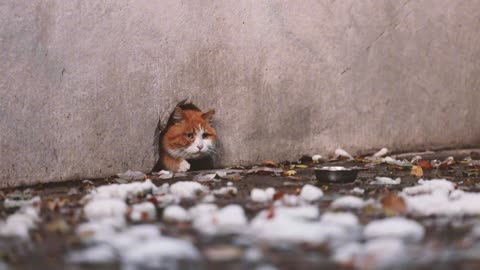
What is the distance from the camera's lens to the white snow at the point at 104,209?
3.12 m

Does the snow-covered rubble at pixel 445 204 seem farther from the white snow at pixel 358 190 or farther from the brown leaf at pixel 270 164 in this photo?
the brown leaf at pixel 270 164

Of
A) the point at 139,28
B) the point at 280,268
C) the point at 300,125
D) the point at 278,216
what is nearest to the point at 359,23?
the point at 300,125

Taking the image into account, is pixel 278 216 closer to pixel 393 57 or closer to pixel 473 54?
pixel 393 57

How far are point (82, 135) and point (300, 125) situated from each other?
6.61 feet

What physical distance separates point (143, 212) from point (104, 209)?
162mm

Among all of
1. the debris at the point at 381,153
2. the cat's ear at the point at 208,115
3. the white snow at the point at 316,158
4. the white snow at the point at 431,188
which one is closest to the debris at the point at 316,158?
the white snow at the point at 316,158

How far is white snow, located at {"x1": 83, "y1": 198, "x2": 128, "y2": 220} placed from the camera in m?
3.12

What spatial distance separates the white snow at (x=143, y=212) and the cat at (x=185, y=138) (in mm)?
1991

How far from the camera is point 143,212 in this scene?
3158 millimetres

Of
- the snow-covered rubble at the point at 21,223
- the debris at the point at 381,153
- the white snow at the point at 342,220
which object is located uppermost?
the snow-covered rubble at the point at 21,223

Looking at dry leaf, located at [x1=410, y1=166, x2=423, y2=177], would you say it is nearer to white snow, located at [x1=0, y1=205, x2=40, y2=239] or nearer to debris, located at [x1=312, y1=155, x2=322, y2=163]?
debris, located at [x1=312, y1=155, x2=322, y2=163]

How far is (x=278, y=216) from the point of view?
2826mm

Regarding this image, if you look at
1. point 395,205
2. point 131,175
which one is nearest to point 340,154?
point 131,175

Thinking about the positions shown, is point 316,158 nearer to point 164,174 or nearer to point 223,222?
point 164,174
